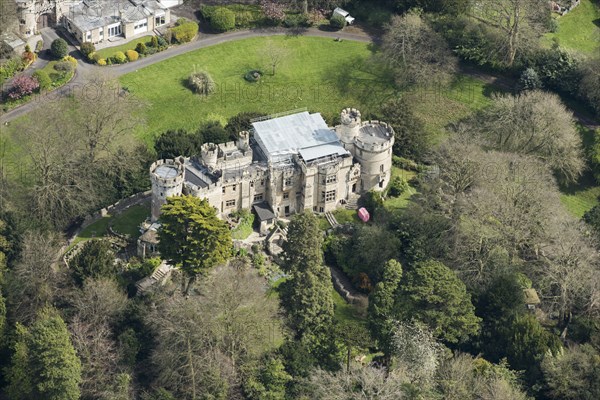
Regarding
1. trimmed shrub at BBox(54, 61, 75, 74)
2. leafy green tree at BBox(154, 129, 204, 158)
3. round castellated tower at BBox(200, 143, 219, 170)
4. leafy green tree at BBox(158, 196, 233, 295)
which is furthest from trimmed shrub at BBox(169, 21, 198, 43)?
leafy green tree at BBox(158, 196, 233, 295)

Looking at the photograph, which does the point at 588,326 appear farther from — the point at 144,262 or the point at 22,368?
the point at 22,368

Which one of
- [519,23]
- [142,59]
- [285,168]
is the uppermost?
[519,23]

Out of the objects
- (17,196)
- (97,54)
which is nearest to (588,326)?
(17,196)

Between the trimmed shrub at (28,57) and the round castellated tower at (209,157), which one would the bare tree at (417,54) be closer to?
the round castellated tower at (209,157)

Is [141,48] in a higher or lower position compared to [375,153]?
lower

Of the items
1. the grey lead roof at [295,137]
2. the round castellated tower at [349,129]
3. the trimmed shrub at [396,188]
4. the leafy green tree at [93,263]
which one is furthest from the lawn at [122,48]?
the trimmed shrub at [396,188]

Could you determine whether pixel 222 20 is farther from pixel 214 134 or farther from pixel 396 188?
pixel 396 188

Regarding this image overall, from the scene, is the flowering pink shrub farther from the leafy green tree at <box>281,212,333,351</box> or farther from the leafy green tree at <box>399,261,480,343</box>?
the leafy green tree at <box>399,261,480,343</box>

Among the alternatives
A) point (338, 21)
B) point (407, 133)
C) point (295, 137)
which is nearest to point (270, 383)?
point (295, 137)
